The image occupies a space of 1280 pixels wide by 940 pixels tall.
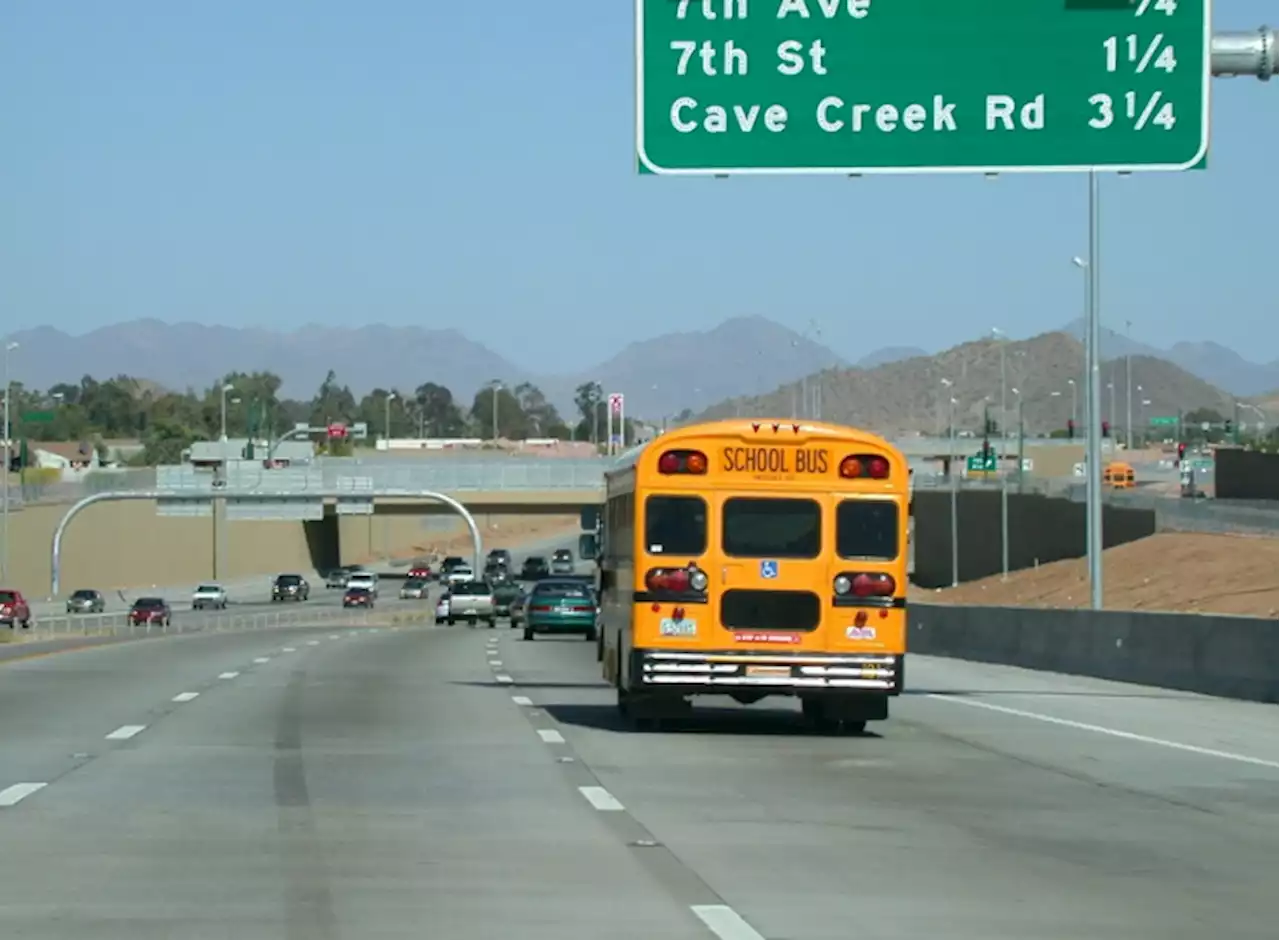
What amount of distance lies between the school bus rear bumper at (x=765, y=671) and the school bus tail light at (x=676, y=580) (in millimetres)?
581

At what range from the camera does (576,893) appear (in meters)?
11.3

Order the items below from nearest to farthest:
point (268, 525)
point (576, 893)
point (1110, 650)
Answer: point (576, 893)
point (1110, 650)
point (268, 525)

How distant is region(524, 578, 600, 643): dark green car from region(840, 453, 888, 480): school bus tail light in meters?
32.0

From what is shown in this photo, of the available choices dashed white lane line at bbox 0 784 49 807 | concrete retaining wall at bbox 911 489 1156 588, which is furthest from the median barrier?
concrete retaining wall at bbox 911 489 1156 588

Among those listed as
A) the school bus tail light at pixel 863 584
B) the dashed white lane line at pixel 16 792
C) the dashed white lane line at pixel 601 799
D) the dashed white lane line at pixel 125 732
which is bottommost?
the dashed white lane line at pixel 125 732

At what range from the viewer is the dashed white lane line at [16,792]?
49.6 ft

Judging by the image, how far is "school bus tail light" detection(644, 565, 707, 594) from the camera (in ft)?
70.6

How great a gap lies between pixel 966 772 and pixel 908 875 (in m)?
6.43

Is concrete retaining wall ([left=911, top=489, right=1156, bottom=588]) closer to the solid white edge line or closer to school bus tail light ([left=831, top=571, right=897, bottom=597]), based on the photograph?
the solid white edge line

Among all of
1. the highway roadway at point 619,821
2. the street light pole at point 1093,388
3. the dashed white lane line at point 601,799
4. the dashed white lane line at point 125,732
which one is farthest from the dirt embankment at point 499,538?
the dashed white lane line at point 601,799

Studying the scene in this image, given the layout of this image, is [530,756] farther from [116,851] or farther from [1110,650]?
[1110,650]

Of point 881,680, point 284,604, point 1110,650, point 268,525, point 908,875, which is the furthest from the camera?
point 268,525

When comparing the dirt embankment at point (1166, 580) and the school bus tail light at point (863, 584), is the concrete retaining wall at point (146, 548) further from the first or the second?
the school bus tail light at point (863, 584)

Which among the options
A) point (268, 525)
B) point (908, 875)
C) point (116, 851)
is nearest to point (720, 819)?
point (908, 875)
